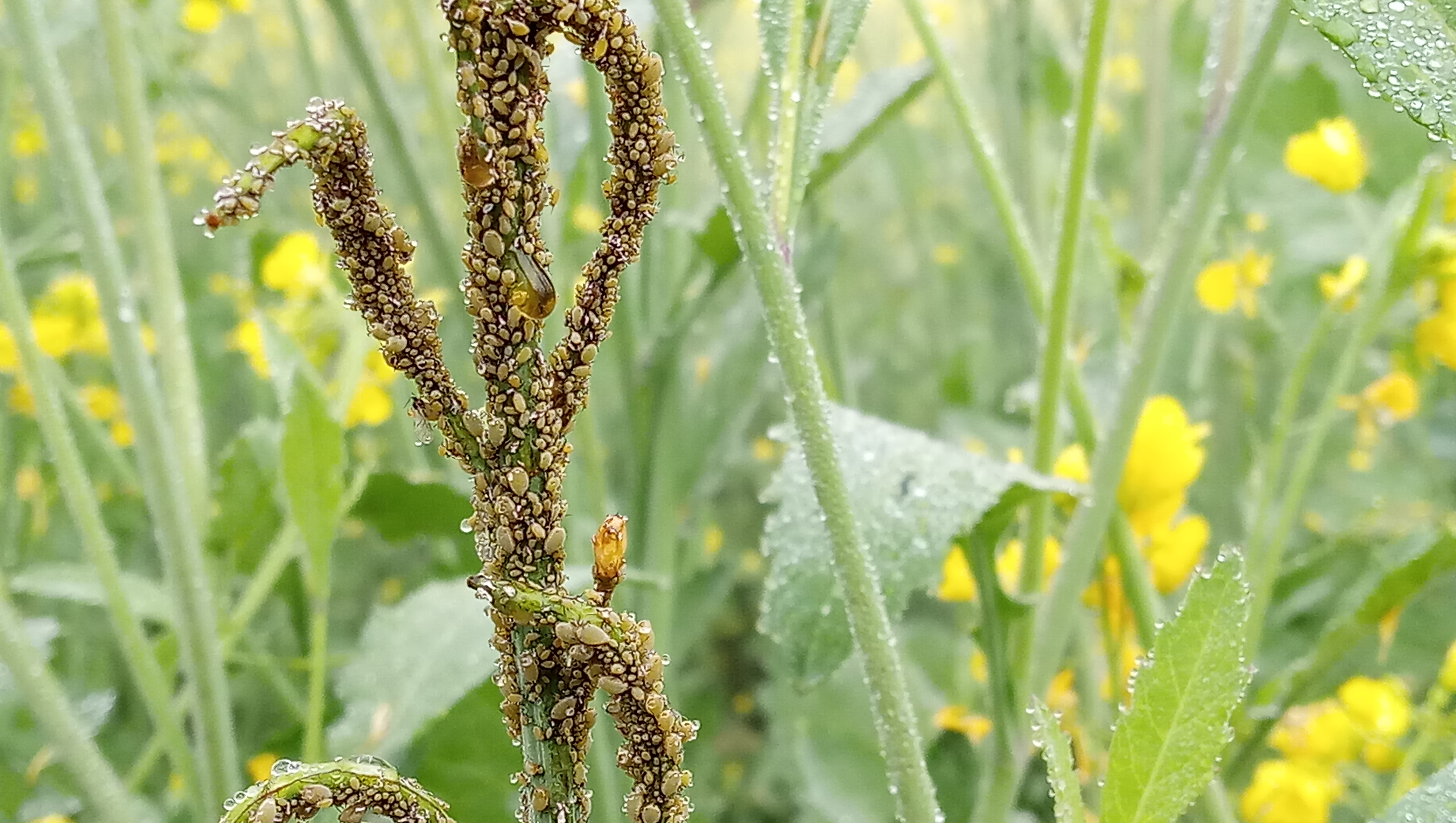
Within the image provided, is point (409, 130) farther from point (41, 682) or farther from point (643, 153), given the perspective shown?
point (643, 153)

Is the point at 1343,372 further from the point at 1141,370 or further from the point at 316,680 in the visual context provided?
the point at 316,680

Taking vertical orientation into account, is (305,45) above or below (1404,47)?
above

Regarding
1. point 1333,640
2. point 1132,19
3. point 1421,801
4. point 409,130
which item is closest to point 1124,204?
point 1132,19

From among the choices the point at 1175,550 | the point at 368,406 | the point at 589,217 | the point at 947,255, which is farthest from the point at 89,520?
the point at 947,255

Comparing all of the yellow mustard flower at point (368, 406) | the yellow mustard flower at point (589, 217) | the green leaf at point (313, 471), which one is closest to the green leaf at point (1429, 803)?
the green leaf at point (313, 471)

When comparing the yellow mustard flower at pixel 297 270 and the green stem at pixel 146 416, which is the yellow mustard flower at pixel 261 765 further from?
the yellow mustard flower at pixel 297 270
